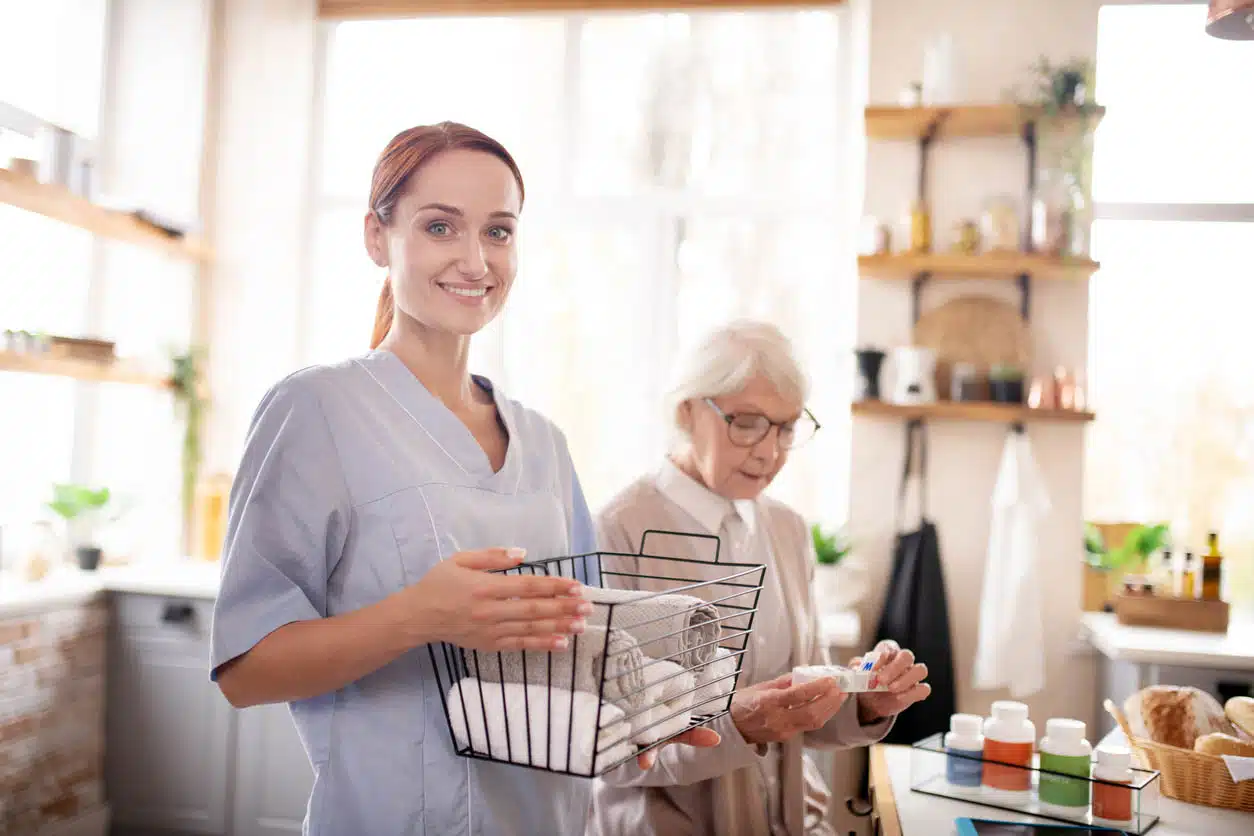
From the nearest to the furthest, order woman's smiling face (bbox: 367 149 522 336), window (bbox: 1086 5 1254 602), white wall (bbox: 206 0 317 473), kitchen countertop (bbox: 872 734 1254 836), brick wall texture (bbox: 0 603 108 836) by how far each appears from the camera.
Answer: woman's smiling face (bbox: 367 149 522 336) → kitchen countertop (bbox: 872 734 1254 836) → brick wall texture (bbox: 0 603 108 836) → window (bbox: 1086 5 1254 602) → white wall (bbox: 206 0 317 473)

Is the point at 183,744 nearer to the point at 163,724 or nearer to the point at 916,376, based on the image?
the point at 163,724

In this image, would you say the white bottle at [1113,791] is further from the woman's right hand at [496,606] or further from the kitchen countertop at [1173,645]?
the kitchen countertop at [1173,645]

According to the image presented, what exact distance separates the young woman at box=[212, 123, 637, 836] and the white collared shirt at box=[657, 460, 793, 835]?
1.91ft

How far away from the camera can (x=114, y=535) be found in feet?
12.0

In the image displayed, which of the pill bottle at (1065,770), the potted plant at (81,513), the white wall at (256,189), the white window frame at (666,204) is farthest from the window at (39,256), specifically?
the pill bottle at (1065,770)

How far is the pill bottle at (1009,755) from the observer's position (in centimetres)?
162

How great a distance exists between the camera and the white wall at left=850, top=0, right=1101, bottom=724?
3420 mm

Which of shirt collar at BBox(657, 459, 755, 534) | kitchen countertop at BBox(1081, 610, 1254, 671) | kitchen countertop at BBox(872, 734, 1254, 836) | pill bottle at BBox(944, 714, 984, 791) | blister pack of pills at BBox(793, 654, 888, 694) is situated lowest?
kitchen countertop at BBox(872, 734, 1254, 836)

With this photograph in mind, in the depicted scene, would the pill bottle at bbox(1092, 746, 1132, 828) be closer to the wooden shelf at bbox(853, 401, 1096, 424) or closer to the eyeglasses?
the eyeglasses

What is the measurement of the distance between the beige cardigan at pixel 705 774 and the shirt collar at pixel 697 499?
15 millimetres

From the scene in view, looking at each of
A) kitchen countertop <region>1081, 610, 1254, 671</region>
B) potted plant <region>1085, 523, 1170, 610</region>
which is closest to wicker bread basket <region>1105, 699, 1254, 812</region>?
kitchen countertop <region>1081, 610, 1254, 671</region>

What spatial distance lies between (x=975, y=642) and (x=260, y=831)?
7.54ft

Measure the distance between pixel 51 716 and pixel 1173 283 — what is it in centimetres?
383

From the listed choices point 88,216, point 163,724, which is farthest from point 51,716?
point 88,216
